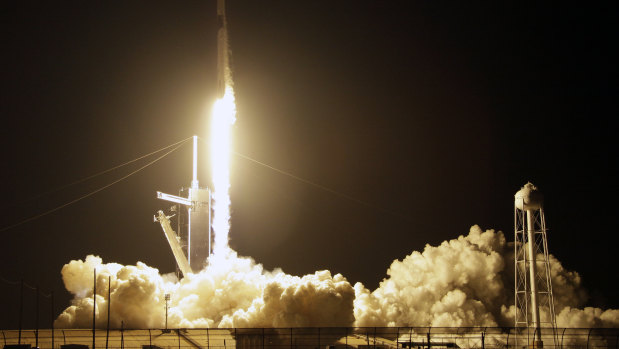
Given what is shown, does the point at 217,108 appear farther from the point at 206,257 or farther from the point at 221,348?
the point at 221,348

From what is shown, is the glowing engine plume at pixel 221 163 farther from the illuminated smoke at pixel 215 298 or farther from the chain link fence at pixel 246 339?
the chain link fence at pixel 246 339

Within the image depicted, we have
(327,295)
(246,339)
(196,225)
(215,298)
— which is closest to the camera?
(246,339)

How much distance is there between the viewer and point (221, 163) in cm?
5075

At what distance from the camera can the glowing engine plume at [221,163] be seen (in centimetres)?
5012

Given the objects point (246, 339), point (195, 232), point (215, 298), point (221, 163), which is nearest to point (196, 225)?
point (195, 232)

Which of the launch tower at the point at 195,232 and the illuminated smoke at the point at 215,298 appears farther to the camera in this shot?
the launch tower at the point at 195,232

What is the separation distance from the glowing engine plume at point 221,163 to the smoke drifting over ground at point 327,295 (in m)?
1.63

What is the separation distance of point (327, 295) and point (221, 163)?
14.8 metres

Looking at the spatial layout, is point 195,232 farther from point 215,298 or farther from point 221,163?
point 215,298

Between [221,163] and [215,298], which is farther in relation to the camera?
[221,163]

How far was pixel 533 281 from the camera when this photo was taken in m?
41.7

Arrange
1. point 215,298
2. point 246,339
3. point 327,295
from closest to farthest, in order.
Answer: point 246,339, point 327,295, point 215,298

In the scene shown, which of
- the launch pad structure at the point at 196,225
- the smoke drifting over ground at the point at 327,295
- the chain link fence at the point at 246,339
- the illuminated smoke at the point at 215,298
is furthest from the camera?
the launch pad structure at the point at 196,225

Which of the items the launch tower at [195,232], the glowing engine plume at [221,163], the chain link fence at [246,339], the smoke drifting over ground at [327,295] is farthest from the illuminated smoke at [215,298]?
the glowing engine plume at [221,163]
